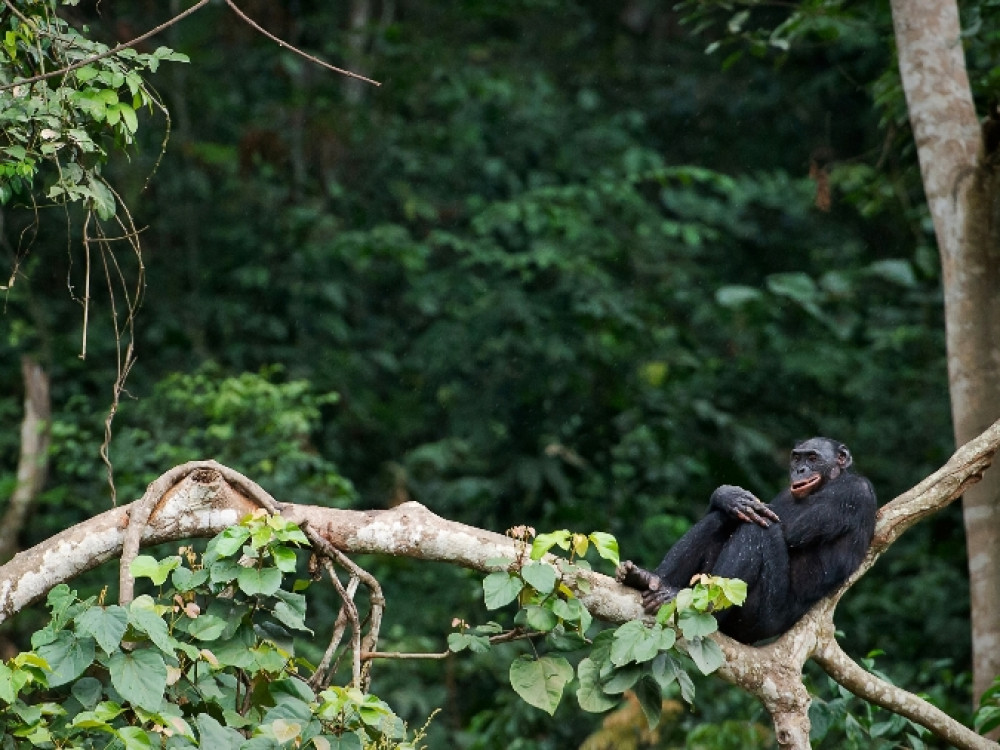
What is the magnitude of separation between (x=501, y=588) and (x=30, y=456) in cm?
608

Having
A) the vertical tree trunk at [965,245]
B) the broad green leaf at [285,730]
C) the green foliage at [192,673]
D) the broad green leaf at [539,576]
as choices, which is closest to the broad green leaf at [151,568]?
the green foliage at [192,673]

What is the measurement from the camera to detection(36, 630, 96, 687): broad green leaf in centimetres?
313

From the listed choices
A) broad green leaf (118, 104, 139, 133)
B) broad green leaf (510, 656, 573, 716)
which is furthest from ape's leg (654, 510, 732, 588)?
broad green leaf (118, 104, 139, 133)

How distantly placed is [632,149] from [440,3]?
3.06 metres

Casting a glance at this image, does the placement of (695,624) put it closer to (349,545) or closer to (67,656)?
(349,545)

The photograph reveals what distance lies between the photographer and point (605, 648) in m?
3.75

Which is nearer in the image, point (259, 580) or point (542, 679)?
point (259, 580)

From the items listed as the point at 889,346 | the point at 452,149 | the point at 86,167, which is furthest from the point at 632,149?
the point at 86,167

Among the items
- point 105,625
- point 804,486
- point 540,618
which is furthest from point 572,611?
point 804,486

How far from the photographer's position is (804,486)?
5.20 metres

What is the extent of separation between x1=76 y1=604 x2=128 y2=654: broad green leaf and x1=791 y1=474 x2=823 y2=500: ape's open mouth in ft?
10.1

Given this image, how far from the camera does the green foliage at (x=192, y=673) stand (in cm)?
307

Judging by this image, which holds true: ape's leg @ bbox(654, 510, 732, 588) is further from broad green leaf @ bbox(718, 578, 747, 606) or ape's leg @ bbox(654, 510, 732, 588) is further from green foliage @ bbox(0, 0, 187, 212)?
green foliage @ bbox(0, 0, 187, 212)

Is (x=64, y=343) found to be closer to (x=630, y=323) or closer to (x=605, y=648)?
(x=630, y=323)
